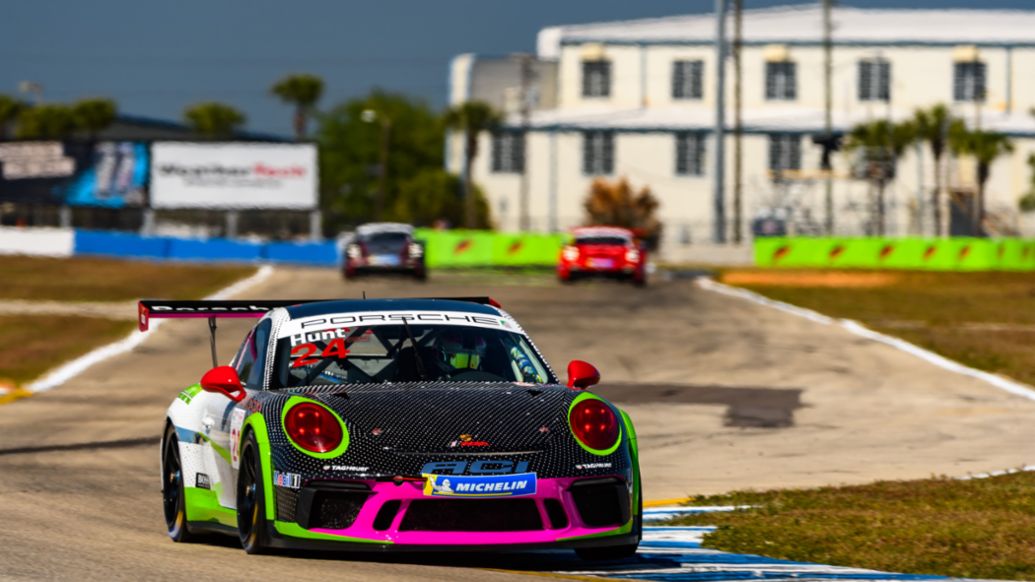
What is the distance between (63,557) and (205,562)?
61 centimetres

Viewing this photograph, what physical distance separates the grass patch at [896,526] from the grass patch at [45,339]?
13.2 metres

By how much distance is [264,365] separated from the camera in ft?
31.0

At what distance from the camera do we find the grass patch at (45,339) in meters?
24.0

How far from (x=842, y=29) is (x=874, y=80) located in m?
4.60

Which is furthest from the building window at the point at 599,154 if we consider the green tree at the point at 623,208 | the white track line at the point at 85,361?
the white track line at the point at 85,361

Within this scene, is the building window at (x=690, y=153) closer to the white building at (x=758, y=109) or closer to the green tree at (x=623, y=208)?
the white building at (x=758, y=109)

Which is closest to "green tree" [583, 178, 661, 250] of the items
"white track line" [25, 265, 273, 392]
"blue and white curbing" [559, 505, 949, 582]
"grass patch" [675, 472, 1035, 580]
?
"white track line" [25, 265, 273, 392]

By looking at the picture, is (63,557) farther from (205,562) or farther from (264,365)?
(264,365)

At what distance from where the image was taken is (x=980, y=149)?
97.0 meters

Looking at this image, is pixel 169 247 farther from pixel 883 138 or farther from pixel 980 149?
pixel 980 149

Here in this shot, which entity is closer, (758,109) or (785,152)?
(785,152)

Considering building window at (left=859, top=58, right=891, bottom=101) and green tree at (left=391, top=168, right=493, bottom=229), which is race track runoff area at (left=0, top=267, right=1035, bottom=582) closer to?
green tree at (left=391, top=168, right=493, bottom=229)

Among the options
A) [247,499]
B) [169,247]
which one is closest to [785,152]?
[169,247]

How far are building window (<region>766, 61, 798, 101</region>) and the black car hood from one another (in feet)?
335
